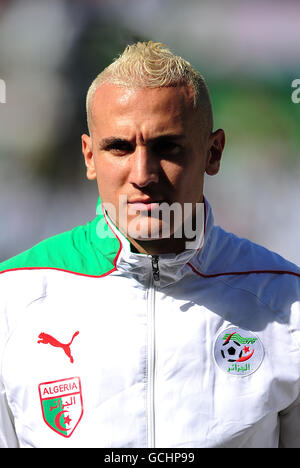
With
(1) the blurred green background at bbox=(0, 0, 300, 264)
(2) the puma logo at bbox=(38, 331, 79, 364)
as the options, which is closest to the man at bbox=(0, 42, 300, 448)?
(2) the puma logo at bbox=(38, 331, 79, 364)

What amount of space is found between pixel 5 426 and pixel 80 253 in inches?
19.3

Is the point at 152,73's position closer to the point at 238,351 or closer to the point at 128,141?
the point at 128,141

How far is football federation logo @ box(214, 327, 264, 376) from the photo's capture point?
4.85ft

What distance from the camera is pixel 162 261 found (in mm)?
1454

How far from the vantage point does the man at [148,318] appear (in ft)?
4.61

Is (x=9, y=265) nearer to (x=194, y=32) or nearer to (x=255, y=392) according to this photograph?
(x=255, y=392)

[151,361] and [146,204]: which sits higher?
[146,204]

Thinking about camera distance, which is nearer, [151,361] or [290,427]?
[151,361]

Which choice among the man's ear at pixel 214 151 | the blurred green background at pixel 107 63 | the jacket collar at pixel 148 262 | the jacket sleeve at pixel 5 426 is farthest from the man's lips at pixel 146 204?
the blurred green background at pixel 107 63

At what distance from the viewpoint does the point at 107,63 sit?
427 cm

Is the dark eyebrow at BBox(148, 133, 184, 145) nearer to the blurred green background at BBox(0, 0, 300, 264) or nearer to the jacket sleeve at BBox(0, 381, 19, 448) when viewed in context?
the jacket sleeve at BBox(0, 381, 19, 448)

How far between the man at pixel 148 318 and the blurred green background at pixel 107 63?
287 cm

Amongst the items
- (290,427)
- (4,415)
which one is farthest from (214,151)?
(4,415)
